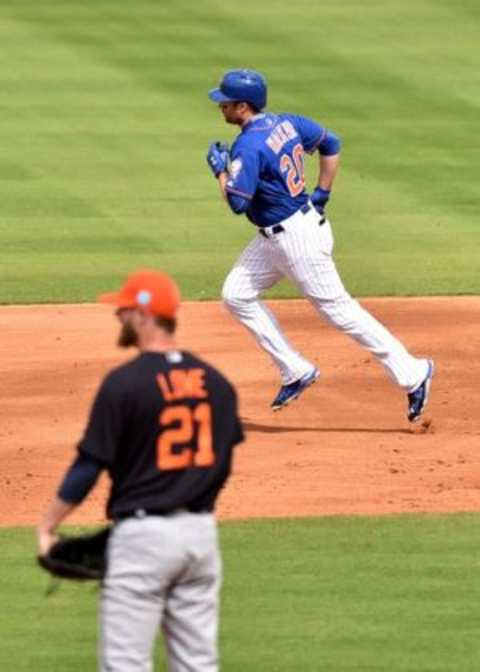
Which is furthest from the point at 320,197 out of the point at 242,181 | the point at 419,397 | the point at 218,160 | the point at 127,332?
the point at 127,332

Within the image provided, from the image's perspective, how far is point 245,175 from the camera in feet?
43.2

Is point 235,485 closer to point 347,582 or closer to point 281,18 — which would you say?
point 347,582

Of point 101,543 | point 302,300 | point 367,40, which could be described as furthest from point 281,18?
point 101,543

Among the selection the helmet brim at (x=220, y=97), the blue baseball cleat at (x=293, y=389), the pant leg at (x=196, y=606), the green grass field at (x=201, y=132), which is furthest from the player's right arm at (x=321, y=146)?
the pant leg at (x=196, y=606)

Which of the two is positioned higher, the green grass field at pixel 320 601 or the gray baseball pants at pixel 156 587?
the gray baseball pants at pixel 156 587

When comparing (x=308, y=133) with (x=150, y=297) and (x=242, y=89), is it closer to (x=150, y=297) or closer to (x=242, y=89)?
(x=242, y=89)

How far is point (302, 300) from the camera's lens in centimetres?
1780

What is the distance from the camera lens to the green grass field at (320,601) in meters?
9.63

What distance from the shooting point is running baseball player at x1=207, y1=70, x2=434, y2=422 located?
13.3 meters

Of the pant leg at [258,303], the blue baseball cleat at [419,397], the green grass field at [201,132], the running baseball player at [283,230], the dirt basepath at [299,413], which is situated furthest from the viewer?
the green grass field at [201,132]

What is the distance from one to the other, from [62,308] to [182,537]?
960 cm

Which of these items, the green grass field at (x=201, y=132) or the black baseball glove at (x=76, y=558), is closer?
the black baseball glove at (x=76, y=558)

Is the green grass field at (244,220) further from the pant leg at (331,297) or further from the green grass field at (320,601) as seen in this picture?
the pant leg at (331,297)

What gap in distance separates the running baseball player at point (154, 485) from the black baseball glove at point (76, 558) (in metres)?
0.04
